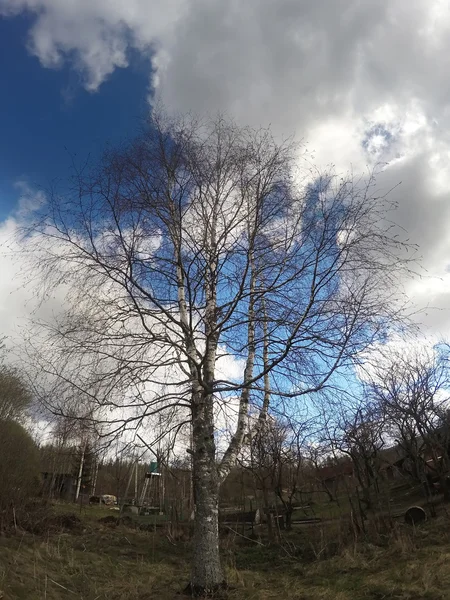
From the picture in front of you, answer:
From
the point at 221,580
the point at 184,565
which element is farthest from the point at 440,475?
the point at 221,580

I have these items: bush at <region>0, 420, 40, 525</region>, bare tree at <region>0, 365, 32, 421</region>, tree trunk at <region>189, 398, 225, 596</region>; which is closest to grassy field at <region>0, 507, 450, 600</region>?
tree trunk at <region>189, 398, 225, 596</region>

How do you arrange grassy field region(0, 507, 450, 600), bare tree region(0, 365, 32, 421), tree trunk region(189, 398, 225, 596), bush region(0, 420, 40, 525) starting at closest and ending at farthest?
tree trunk region(189, 398, 225, 596)
grassy field region(0, 507, 450, 600)
bush region(0, 420, 40, 525)
bare tree region(0, 365, 32, 421)

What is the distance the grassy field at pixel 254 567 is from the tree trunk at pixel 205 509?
0.42 m

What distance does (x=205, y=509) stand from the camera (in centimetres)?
621

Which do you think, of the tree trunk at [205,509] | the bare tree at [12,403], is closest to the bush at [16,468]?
the bare tree at [12,403]

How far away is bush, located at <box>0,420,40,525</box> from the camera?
37.0 ft

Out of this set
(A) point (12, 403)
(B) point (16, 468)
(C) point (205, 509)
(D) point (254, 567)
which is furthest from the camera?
(A) point (12, 403)

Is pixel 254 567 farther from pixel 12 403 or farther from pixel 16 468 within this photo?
pixel 12 403

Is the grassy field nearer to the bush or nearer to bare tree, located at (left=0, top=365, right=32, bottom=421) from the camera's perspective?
the bush

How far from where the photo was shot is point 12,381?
15.0m

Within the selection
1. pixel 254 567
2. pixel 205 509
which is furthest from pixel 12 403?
pixel 205 509

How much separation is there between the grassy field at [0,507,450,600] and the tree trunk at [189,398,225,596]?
42cm

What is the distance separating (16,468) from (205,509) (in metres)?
8.28

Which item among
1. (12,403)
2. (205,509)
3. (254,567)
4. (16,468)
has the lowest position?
(254,567)
